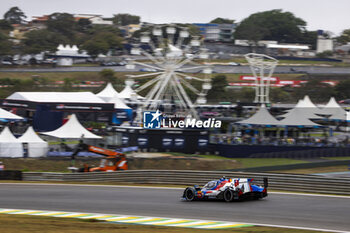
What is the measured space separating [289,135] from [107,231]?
100.0 feet

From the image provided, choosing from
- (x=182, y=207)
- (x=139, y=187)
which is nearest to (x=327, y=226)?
(x=182, y=207)

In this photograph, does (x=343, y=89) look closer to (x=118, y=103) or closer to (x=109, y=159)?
(x=118, y=103)

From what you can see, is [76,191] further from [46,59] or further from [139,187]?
[46,59]

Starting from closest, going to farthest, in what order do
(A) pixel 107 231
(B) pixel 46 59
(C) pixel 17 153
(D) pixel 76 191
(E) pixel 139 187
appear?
(A) pixel 107 231 < (D) pixel 76 191 < (E) pixel 139 187 < (C) pixel 17 153 < (B) pixel 46 59

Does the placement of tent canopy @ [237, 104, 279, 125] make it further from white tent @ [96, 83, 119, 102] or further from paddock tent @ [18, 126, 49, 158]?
white tent @ [96, 83, 119, 102]

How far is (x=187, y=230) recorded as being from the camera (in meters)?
12.3

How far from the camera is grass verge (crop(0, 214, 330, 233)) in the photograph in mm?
12062

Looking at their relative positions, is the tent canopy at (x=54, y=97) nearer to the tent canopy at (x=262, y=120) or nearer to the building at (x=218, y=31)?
the tent canopy at (x=262, y=120)

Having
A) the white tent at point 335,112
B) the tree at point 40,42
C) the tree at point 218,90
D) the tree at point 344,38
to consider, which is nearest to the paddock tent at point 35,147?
the white tent at point 335,112

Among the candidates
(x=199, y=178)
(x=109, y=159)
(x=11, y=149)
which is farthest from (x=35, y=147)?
(x=199, y=178)

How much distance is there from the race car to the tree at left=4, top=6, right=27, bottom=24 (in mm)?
174439

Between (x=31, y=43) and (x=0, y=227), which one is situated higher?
(x=31, y=43)

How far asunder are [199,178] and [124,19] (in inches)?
7104

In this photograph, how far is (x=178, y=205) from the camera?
51.6ft
